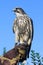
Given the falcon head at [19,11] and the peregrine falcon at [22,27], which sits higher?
the falcon head at [19,11]

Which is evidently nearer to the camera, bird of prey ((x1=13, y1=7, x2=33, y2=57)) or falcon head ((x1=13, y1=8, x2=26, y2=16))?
bird of prey ((x1=13, y1=7, x2=33, y2=57))

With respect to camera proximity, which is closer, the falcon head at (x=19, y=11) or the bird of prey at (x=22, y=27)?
the bird of prey at (x=22, y=27)

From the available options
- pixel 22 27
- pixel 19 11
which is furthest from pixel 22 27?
pixel 19 11

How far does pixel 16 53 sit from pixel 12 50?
0.33 feet

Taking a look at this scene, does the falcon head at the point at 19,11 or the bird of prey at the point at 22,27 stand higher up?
the falcon head at the point at 19,11

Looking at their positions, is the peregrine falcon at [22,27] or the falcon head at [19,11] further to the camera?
the falcon head at [19,11]

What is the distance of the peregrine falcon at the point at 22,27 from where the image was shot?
604cm

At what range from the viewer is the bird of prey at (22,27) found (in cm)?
603

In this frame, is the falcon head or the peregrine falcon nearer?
the peregrine falcon

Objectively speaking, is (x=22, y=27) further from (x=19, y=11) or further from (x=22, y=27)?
(x=19, y=11)

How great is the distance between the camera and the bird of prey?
19.8ft

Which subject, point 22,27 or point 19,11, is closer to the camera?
point 22,27

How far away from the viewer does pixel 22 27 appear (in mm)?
6203

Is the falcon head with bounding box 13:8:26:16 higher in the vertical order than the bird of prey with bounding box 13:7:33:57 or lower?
higher
